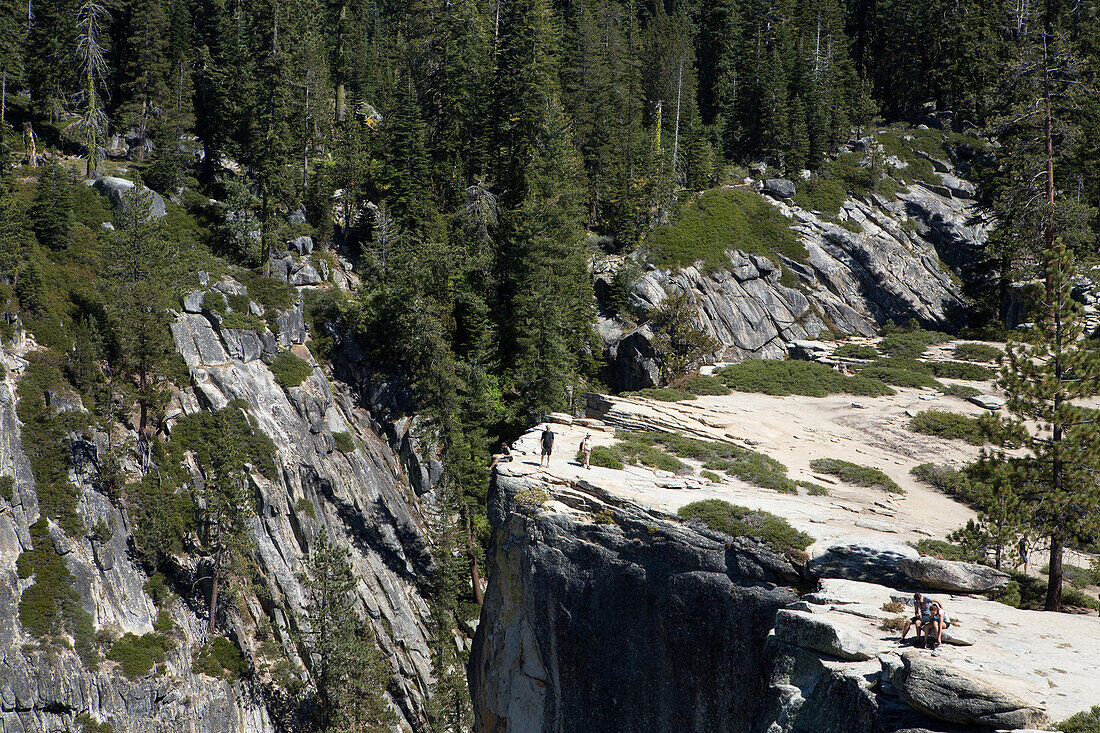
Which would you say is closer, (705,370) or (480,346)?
(705,370)

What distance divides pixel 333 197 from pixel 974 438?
42.4m

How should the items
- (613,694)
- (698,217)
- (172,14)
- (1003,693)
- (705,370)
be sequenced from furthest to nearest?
(172,14) < (698,217) < (705,370) < (613,694) < (1003,693)

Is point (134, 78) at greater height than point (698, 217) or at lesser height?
greater

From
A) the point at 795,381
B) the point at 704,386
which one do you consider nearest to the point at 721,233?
the point at 795,381

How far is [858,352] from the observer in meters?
38.8

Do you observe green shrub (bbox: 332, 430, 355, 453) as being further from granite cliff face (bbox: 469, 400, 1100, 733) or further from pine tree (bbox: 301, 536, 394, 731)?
granite cliff face (bbox: 469, 400, 1100, 733)

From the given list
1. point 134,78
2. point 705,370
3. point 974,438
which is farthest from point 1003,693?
point 134,78

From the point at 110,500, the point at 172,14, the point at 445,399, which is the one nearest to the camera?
the point at 110,500

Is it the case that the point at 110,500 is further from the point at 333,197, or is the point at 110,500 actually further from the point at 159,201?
the point at 333,197

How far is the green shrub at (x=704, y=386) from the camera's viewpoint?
3129 centimetres

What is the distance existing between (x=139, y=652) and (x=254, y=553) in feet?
22.4

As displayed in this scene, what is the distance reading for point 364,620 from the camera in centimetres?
3619

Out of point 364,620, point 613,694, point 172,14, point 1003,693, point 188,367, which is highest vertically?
point 172,14

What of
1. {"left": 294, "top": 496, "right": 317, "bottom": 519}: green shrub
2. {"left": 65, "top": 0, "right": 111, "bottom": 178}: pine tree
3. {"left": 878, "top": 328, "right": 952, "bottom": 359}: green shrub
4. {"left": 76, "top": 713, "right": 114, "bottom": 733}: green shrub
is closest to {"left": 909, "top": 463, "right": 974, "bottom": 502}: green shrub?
{"left": 878, "top": 328, "right": 952, "bottom": 359}: green shrub
